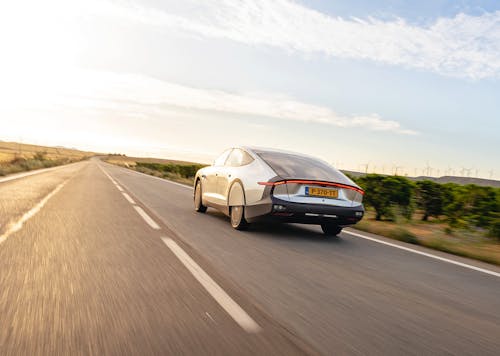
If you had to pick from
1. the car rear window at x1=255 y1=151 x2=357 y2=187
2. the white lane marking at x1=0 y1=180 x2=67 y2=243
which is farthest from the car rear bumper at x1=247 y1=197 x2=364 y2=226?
the white lane marking at x1=0 y1=180 x2=67 y2=243

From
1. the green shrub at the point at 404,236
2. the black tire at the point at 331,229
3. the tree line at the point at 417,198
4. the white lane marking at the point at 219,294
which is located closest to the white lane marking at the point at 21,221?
the white lane marking at the point at 219,294

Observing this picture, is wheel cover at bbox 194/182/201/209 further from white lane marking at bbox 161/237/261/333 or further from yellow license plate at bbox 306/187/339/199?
white lane marking at bbox 161/237/261/333

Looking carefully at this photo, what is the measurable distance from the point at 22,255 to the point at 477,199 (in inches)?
382

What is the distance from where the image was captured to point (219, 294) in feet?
15.2

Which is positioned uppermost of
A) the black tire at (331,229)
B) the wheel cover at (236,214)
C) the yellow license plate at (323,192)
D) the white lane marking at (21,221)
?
the yellow license plate at (323,192)

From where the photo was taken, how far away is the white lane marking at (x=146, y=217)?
9184 mm

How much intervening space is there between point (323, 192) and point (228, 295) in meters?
4.08

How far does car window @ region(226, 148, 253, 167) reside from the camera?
9.54 meters

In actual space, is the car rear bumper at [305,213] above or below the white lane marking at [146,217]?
above

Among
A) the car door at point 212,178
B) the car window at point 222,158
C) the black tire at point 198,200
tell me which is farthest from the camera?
the black tire at point 198,200

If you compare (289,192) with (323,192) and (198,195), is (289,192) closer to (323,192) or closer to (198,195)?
(323,192)

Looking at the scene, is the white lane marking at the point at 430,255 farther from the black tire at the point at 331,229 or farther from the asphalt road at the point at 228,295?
the black tire at the point at 331,229

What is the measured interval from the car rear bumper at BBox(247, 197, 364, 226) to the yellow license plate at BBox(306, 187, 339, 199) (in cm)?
19

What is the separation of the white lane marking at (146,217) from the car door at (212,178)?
1.38 m
